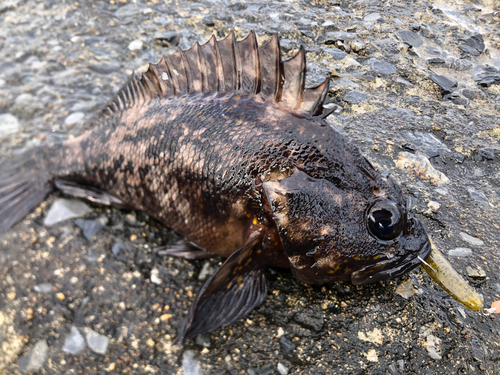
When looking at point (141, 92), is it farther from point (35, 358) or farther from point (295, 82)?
point (35, 358)

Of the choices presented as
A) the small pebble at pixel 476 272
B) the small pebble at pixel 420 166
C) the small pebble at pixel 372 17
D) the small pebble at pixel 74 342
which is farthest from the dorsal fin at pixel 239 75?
the small pebble at pixel 372 17

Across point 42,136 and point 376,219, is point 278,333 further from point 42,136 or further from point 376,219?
point 42,136

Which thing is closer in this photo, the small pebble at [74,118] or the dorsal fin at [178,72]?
the dorsal fin at [178,72]

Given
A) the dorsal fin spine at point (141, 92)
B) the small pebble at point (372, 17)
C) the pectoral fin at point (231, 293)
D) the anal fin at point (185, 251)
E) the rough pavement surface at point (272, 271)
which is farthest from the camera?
the small pebble at point (372, 17)

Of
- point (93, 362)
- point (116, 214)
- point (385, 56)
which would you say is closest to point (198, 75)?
point (116, 214)

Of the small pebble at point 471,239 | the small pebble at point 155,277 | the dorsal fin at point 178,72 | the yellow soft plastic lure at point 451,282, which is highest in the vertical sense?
the dorsal fin at point 178,72

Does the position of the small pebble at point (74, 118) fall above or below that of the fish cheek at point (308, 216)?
below

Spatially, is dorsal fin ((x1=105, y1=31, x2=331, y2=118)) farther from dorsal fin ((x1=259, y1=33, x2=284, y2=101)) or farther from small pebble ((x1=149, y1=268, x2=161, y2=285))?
small pebble ((x1=149, y1=268, x2=161, y2=285))

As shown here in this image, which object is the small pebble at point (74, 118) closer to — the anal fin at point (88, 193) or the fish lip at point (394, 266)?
the anal fin at point (88, 193)

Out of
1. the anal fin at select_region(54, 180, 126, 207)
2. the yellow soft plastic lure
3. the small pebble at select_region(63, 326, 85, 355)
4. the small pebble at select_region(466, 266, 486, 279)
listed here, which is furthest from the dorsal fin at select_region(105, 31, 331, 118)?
the small pebble at select_region(63, 326, 85, 355)

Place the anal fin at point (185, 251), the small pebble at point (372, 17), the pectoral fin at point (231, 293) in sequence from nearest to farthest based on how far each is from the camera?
1. the pectoral fin at point (231, 293)
2. the anal fin at point (185, 251)
3. the small pebble at point (372, 17)
